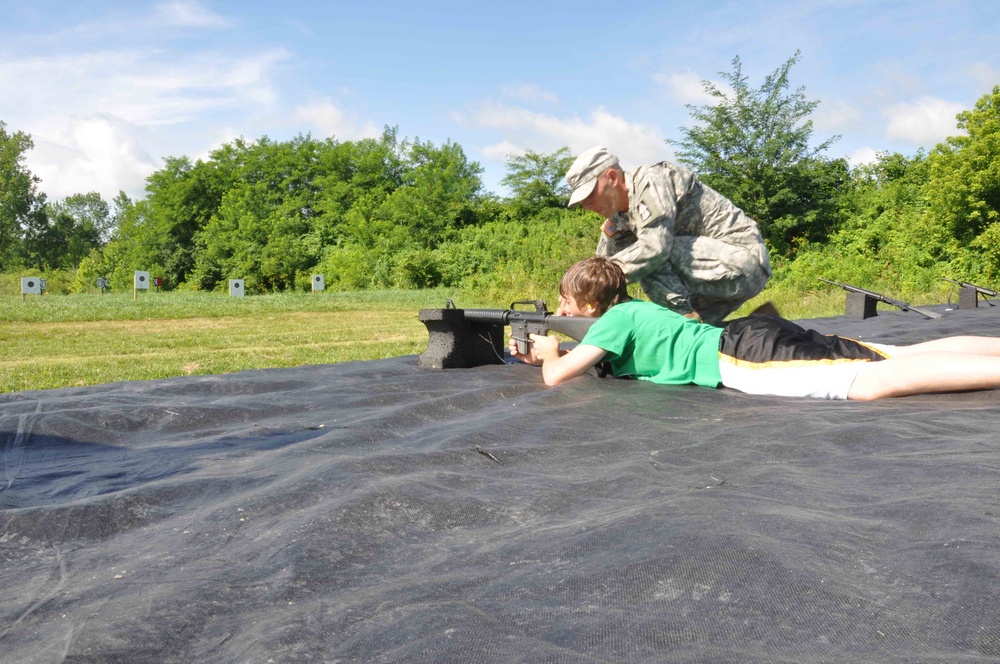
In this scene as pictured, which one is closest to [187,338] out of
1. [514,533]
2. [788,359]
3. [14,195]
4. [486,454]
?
[788,359]

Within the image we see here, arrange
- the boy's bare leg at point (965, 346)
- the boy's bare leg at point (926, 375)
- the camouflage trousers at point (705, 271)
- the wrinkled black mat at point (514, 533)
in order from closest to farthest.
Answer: the wrinkled black mat at point (514, 533) → the boy's bare leg at point (926, 375) → the boy's bare leg at point (965, 346) → the camouflage trousers at point (705, 271)

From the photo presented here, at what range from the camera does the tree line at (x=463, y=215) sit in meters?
15.8

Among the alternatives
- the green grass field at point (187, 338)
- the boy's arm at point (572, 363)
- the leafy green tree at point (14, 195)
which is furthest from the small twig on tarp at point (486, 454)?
the leafy green tree at point (14, 195)

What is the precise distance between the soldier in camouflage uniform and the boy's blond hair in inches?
11.3

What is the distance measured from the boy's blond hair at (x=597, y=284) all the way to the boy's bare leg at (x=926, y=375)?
126cm

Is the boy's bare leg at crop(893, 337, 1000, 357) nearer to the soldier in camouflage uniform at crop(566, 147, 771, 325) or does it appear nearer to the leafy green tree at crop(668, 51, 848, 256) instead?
the soldier in camouflage uniform at crop(566, 147, 771, 325)

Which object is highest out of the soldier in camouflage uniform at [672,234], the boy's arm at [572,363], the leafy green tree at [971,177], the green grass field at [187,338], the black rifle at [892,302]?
the leafy green tree at [971,177]

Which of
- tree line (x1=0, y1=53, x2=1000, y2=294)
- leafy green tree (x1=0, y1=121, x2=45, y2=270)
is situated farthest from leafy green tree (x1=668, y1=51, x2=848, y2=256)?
leafy green tree (x1=0, y1=121, x2=45, y2=270)

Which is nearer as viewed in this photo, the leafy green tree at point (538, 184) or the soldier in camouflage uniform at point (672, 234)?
the soldier in camouflage uniform at point (672, 234)

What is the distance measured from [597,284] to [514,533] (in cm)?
235

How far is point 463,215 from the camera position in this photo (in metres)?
32.0

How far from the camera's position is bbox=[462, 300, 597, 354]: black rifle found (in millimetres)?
3828

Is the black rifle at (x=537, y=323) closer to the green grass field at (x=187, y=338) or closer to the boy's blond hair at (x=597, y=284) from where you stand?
the boy's blond hair at (x=597, y=284)

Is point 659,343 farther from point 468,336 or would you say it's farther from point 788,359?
point 468,336
